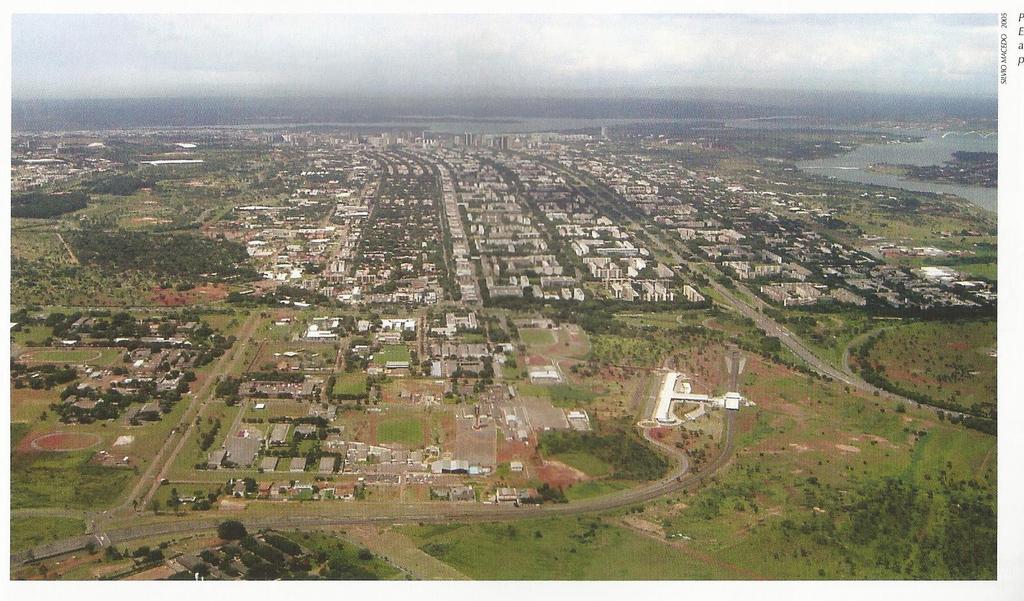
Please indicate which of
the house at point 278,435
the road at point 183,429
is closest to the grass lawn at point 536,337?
the house at point 278,435

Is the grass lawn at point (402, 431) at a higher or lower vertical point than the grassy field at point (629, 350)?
lower

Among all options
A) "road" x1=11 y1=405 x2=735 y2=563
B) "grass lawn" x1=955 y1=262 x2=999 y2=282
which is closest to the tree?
"road" x1=11 y1=405 x2=735 y2=563

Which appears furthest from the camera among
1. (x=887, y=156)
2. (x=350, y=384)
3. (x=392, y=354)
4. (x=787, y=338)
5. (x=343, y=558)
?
(x=887, y=156)

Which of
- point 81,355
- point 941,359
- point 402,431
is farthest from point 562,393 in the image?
point 81,355

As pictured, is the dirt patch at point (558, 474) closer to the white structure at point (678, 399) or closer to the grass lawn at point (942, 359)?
the white structure at point (678, 399)

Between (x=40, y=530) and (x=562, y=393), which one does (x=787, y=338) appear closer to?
(x=562, y=393)

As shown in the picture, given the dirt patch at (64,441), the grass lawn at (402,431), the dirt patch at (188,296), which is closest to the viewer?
the dirt patch at (64,441)

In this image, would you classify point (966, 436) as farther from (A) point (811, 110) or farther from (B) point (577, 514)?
(A) point (811, 110)

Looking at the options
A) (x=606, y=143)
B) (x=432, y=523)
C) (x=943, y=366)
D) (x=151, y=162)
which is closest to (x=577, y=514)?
(x=432, y=523)
